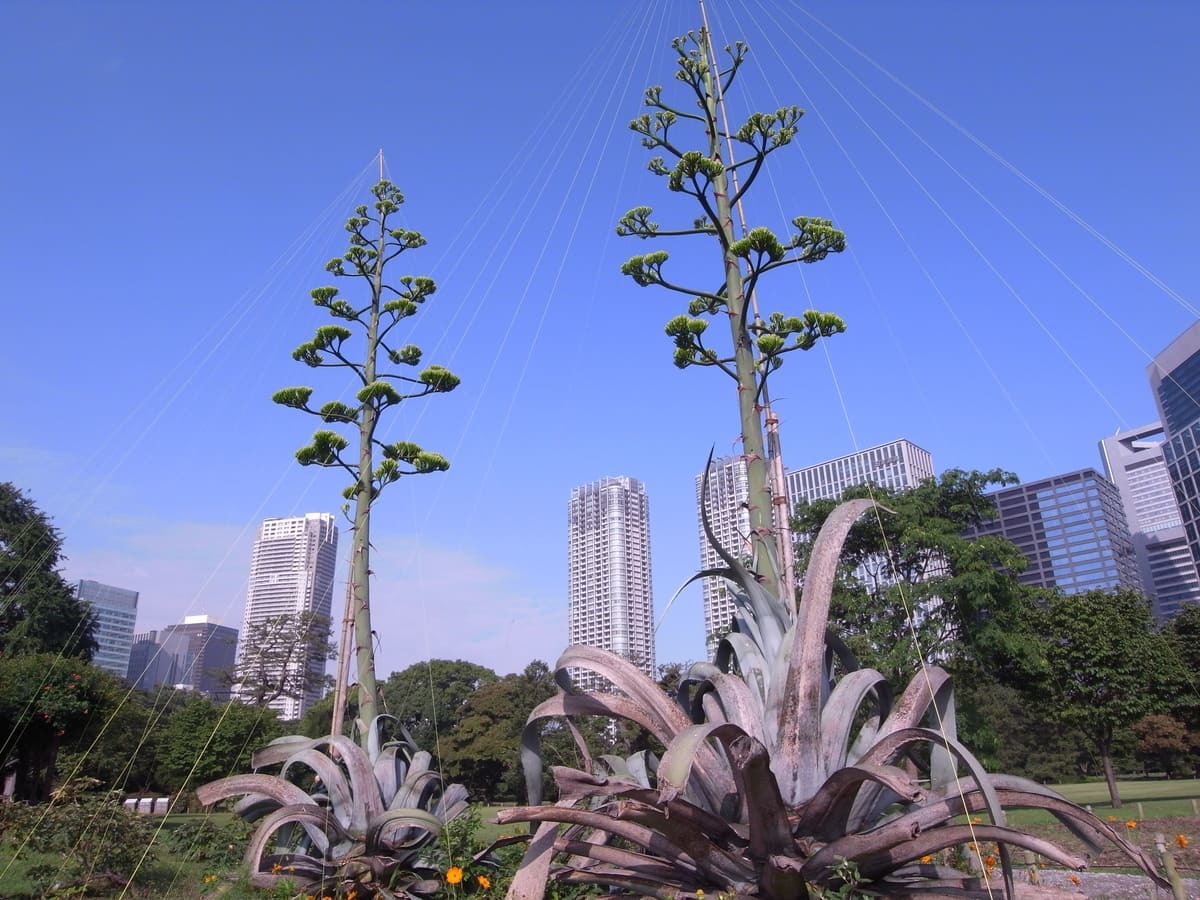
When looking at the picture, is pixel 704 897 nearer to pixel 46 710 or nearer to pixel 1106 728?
pixel 46 710

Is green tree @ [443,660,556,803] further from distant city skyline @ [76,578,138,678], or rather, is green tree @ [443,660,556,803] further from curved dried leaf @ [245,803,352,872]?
distant city skyline @ [76,578,138,678]

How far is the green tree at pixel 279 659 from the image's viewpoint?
136 feet

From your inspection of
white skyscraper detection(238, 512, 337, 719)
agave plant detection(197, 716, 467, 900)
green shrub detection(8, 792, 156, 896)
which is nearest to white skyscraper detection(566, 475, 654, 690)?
white skyscraper detection(238, 512, 337, 719)

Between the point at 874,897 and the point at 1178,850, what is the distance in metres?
10.1

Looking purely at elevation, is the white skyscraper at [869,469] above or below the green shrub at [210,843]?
above

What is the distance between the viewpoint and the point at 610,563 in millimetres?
85375

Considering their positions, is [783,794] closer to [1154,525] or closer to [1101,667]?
[1101,667]

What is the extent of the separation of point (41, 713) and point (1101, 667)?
31.6m

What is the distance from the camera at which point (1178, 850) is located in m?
10.7

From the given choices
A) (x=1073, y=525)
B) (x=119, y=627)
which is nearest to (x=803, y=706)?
(x=119, y=627)

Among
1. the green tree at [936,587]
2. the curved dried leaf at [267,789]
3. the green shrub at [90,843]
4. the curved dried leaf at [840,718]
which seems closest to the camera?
the curved dried leaf at [840,718]

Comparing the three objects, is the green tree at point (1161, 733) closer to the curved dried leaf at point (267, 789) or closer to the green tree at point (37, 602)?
the curved dried leaf at point (267, 789)

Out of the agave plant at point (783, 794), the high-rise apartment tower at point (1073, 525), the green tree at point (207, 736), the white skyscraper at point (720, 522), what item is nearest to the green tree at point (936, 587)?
the white skyscraper at point (720, 522)

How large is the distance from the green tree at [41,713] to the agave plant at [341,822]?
16.3m
